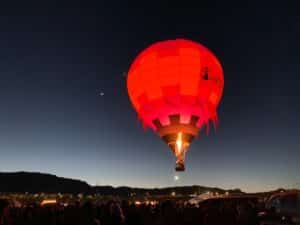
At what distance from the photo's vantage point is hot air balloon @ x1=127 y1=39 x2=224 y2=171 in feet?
61.2

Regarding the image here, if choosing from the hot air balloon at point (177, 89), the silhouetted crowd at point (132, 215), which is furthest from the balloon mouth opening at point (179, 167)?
the silhouetted crowd at point (132, 215)

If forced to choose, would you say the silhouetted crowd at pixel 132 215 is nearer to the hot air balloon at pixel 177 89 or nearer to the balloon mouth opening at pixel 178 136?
the balloon mouth opening at pixel 178 136

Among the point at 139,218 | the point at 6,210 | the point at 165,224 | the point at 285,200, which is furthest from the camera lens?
the point at 285,200

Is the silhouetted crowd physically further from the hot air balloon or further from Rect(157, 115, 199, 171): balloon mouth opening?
the hot air balloon

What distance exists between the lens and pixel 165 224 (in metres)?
13.8

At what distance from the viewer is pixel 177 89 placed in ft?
61.1

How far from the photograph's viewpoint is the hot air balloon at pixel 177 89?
18.6m

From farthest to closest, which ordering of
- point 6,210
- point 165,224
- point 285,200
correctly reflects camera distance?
point 285,200 → point 165,224 → point 6,210

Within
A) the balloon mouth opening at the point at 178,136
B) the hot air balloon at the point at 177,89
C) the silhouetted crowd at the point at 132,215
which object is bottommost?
the silhouetted crowd at the point at 132,215

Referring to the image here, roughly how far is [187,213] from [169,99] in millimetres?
4811

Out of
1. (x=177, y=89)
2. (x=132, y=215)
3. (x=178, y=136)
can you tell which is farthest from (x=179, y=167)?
(x=132, y=215)

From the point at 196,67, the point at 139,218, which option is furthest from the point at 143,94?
the point at 139,218

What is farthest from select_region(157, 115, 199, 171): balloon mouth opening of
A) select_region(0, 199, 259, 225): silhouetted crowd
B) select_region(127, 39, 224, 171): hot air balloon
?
select_region(0, 199, 259, 225): silhouetted crowd

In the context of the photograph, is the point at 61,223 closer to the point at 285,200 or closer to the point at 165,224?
the point at 165,224
